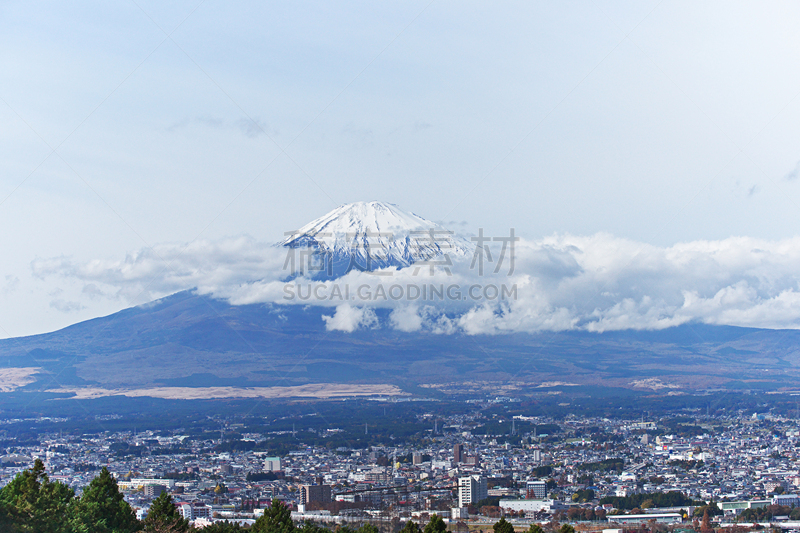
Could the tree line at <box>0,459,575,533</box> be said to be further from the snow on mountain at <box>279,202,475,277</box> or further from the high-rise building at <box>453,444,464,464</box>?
the snow on mountain at <box>279,202,475,277</box>

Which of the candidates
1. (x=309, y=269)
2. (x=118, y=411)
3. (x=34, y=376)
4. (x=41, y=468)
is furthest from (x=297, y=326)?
(x=41, y=468)

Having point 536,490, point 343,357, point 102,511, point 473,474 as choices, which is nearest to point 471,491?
point 536,490

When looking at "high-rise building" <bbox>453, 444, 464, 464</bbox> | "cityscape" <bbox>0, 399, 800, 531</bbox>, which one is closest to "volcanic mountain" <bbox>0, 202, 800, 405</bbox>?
"cityscape" <bbox>0, 399, 800, 531</bbox>

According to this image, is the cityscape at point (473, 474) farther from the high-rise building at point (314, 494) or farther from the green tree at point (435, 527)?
the green tree at point (435, 527)

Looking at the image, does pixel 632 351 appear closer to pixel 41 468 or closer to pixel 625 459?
pixel 625 459

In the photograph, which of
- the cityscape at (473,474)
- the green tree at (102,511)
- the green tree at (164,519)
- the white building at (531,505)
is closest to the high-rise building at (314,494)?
the cityscape at (473,474)

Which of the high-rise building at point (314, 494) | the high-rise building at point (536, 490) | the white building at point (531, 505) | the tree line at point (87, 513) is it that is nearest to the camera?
the tree line at point (87, 513)
